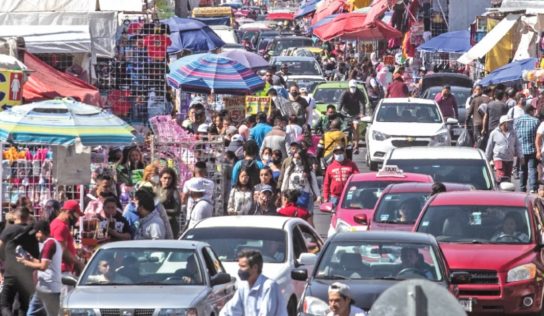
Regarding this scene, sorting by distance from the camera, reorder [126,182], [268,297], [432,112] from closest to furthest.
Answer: [268,297], [126,182], [432,112]

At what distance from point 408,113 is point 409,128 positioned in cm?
87

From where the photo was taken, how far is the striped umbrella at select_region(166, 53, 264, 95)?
1037 inches

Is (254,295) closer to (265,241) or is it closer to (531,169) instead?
(265,241)

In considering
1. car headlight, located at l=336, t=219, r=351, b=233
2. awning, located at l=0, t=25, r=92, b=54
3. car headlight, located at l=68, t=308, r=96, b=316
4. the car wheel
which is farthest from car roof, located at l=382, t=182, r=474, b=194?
awning, located at l=0, t=25, r=92, b=54

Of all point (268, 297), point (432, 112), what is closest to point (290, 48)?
point (432, 112)

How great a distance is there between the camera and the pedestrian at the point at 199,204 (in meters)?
18.7

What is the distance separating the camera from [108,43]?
2673 centimetres

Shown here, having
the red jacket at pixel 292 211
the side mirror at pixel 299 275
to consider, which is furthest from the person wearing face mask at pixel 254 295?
the red jacket at pixel 292 211

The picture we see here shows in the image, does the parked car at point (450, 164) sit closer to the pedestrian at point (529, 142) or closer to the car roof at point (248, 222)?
the pedestrian at point (529, 142)

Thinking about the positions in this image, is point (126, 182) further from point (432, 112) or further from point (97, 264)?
point (432, 112)

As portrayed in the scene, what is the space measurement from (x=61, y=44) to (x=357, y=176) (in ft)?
23.2

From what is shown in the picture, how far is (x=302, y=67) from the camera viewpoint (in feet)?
159

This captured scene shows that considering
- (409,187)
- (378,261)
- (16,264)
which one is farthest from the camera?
(409,187)

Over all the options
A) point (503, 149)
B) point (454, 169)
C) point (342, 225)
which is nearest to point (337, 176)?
point (454, 169)
